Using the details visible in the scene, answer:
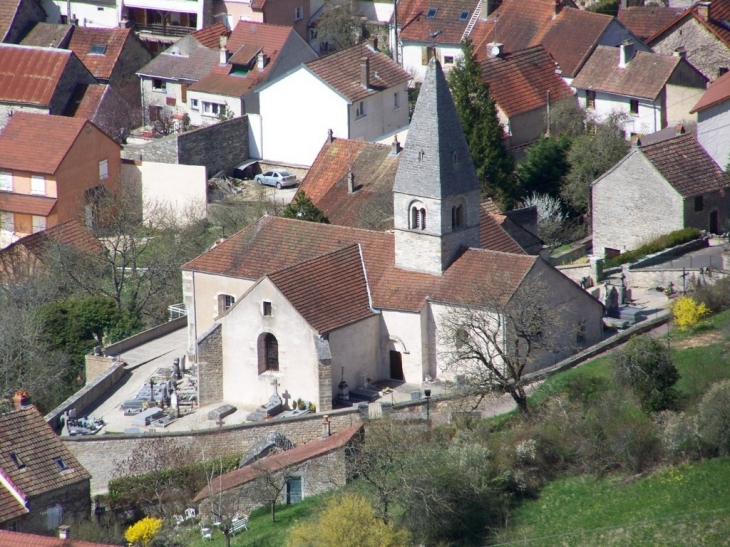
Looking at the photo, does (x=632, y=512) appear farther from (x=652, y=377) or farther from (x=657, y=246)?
(x=657, y=246)

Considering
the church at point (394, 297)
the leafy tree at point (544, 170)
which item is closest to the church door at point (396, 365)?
the church at point (394, 297)

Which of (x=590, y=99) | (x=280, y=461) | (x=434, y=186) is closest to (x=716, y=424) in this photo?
(x=280, y=461)

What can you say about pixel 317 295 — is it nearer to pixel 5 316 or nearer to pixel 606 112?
pixel 5 316

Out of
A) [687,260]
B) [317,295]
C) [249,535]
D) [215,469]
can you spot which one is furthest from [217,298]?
[687,260]

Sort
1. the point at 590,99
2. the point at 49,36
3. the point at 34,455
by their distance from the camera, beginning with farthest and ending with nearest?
the point at 49,36 < the point at 590,99 < the point at 34,455

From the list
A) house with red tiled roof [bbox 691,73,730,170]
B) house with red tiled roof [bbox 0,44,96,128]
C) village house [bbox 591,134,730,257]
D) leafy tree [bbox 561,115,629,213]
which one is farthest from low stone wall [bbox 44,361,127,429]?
house with red tiled roof [bbox 0,44,96,128]

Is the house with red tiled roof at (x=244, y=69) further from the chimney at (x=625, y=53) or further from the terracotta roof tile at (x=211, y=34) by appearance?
the chimney at (x=625, y=53)
